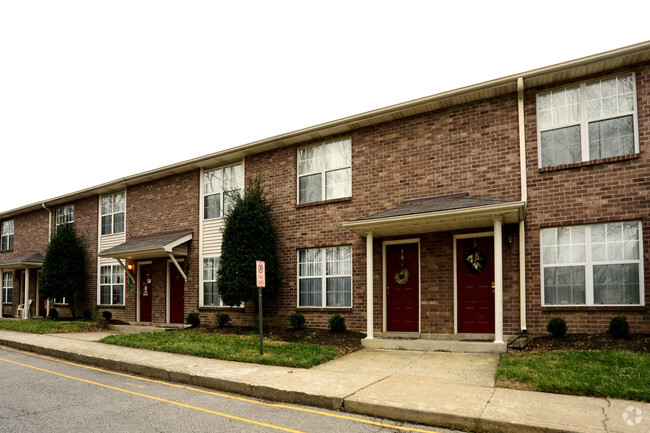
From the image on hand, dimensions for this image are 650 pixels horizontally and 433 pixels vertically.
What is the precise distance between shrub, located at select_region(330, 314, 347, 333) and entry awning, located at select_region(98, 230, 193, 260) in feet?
21.6

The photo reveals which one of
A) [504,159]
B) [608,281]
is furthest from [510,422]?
[504,159]

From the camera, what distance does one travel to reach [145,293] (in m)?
19.1

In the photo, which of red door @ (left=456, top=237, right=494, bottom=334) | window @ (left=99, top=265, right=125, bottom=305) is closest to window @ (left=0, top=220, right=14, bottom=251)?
window @ (left=99, top=265, right=125, bottom=305)

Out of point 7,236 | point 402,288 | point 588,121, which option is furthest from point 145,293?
point 588,121

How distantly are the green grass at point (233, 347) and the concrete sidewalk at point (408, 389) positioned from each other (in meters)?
0.31

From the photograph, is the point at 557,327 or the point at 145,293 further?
the point at 145,293

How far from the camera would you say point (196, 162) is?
1714 cm

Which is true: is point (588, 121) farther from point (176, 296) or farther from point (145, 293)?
point (145, 293)

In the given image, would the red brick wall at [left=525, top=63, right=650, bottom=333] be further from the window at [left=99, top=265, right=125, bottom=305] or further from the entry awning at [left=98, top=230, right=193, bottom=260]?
the window at [left=99, top=265, right=125, bottom=305]

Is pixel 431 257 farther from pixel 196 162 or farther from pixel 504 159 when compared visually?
pixel 196 162

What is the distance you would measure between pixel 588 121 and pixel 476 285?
4.40 meters

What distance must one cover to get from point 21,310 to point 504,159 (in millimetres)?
24727

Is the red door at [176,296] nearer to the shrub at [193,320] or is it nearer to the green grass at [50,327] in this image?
the shrub at [193,320]

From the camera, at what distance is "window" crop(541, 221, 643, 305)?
32.4 ft
